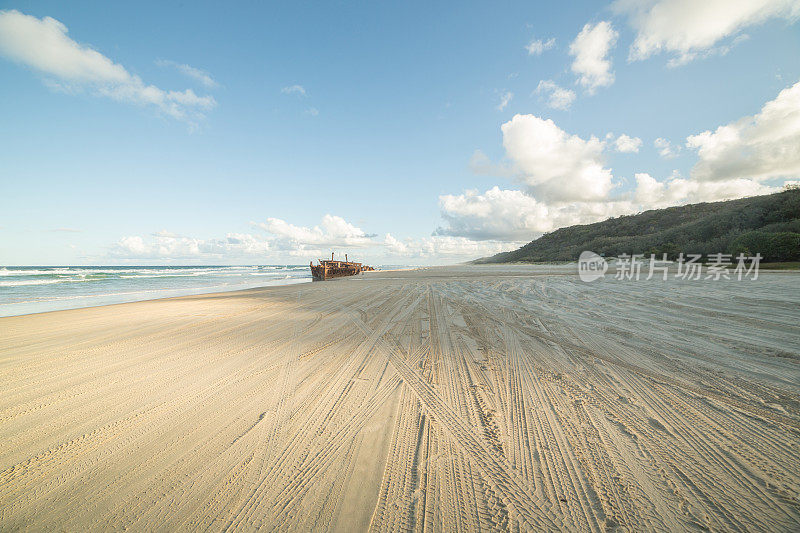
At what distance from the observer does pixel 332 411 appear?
2561 mm

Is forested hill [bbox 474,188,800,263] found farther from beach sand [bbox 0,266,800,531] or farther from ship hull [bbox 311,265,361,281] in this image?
ship hull [bbox 311,265,361,281]

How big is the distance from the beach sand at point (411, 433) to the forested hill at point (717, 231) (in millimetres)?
19122

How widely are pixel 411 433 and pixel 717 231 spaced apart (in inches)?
1412

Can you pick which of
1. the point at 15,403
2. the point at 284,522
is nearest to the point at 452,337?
the point at 284,522

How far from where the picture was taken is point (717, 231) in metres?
24.8

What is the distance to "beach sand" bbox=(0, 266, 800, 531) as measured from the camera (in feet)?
5.05

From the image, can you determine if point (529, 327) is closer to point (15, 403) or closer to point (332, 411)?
point (332, 411)

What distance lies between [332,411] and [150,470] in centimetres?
125

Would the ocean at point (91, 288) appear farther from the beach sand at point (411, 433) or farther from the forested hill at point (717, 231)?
the forested hill at point (717, 231)

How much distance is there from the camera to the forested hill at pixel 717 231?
16.5 m
